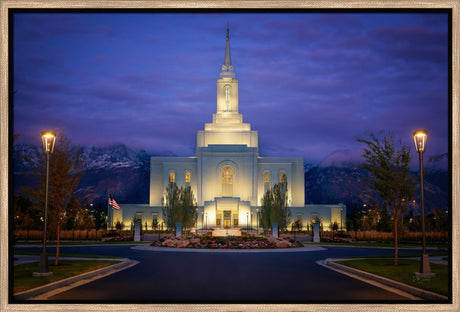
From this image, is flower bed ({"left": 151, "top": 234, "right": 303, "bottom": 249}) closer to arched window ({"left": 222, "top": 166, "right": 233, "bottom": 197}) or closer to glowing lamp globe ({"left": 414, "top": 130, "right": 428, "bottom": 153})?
glowing lamp globe ({"left": 414, "top": 130, "right": 428, "bottom": 153})

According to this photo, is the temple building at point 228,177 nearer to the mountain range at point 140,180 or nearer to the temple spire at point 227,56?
the temple spire at point 227,56

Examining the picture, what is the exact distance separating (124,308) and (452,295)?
6.29m

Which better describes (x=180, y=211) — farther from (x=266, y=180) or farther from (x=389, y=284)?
(x=389, y=284)

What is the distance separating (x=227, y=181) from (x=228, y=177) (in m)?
0.59

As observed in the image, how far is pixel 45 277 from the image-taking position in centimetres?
1412

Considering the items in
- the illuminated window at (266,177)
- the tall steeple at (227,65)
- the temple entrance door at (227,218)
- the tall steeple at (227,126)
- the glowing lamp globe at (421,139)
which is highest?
the tall steeple at (227,65)

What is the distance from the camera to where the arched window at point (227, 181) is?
71.1 m

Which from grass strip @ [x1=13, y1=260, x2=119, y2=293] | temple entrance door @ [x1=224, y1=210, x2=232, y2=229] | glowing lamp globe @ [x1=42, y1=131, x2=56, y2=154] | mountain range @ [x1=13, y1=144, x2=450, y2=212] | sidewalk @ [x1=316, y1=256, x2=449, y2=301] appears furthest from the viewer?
mountain range @ [x1=13, y1=144, x2=450, y2=212]

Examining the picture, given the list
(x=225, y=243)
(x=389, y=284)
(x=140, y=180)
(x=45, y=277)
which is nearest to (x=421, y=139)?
(x=389, y=284)

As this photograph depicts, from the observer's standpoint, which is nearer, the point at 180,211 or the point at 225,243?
the point at 225,243

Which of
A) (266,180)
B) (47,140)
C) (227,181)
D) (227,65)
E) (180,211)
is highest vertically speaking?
(227,65)

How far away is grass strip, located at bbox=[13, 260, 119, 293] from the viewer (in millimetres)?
12625

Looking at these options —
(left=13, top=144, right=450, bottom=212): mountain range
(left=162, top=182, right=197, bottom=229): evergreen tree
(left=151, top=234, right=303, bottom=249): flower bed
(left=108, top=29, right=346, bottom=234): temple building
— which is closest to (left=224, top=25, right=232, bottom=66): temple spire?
(left=108, top=29, right=346, bottom=234): temple building

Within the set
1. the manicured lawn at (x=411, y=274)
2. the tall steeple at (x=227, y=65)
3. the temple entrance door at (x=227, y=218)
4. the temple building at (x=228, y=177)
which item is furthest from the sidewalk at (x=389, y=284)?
the tall steeple at (x=227, y=65)
